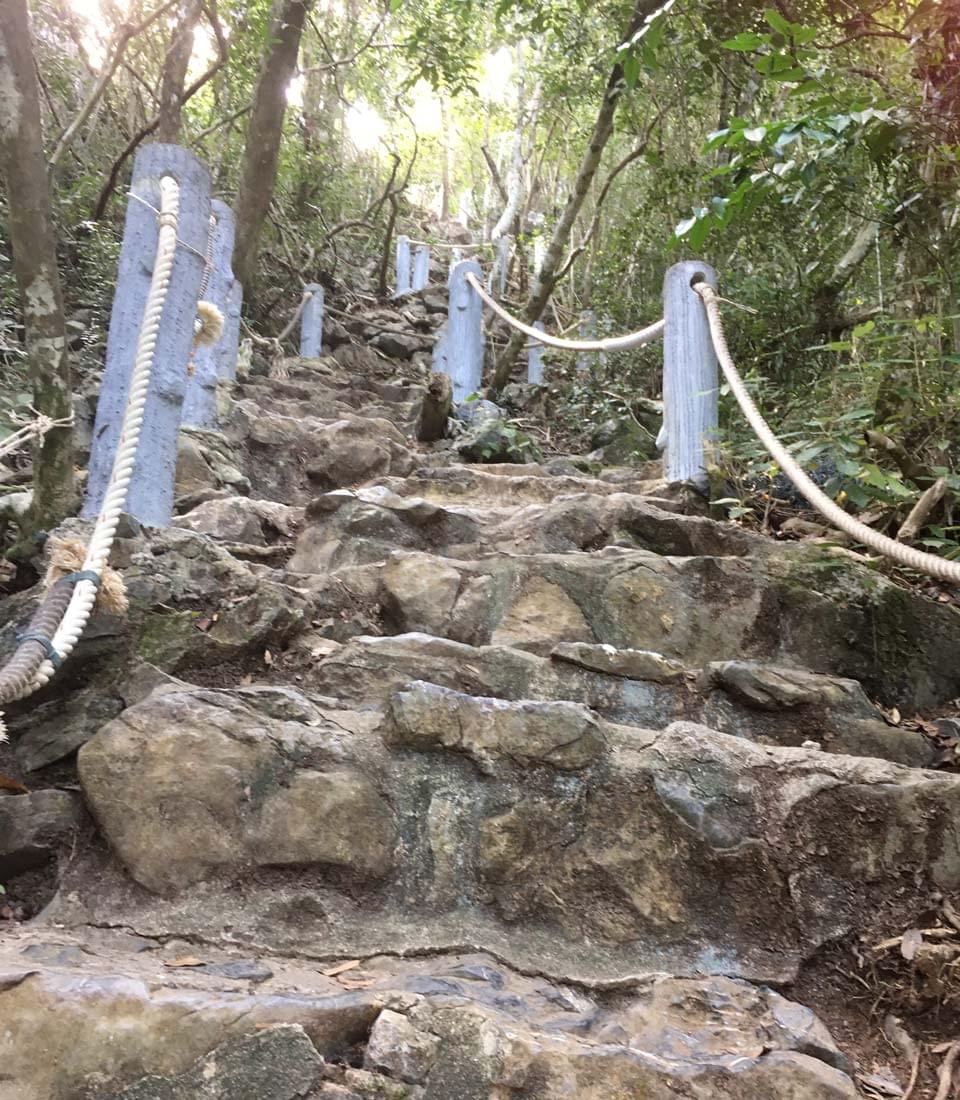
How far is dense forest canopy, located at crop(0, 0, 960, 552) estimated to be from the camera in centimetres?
310

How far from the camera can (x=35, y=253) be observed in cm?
247

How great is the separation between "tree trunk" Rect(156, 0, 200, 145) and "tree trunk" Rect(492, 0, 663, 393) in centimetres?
351

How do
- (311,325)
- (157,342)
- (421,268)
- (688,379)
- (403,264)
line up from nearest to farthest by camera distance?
(157,342) → (688,379) → (311,325) → (403,264) → (421,268)

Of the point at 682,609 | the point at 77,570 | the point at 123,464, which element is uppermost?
the point at 123,464

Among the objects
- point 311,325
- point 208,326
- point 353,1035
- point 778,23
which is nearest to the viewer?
point 353,1035

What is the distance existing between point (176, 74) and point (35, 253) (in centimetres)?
590

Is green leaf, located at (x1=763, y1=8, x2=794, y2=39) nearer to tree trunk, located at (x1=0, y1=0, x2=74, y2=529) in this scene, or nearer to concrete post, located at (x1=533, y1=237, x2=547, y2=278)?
tree trunk, located at (x1=0, y1=0, x2=74, y2=529)

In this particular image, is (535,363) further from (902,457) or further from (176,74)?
(902,457)

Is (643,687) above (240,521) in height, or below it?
below

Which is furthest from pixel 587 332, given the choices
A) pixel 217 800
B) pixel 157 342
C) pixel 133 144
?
pixel 217 800

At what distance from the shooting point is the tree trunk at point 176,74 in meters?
7.14

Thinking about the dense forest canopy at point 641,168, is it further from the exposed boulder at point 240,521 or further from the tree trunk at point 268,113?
the exposed boulder at point 240,521

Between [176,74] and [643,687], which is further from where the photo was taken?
[176,74]

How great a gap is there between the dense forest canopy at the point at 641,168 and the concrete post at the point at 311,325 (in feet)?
1.54
